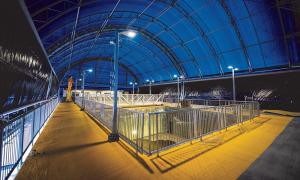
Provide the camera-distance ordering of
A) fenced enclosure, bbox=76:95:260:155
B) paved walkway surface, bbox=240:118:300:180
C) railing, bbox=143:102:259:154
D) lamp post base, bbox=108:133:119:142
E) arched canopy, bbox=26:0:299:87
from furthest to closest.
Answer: arched canopy, bbox=26:0:299:87
lamp post base, bbox=108:133:119:142
railing, bbox=143:102:259:154
fenced enclosure, bbox=76:95:260:155
paved walkway surface, bbox=240:118:300:180

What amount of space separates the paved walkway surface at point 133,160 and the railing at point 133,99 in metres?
12.1

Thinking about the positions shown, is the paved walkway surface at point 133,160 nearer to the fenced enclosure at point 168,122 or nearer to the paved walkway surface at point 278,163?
the paved walkway surface at point 278,163

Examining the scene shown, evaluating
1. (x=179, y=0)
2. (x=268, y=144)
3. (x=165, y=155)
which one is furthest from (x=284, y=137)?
(x=179, y=0)

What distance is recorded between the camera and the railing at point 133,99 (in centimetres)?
1755

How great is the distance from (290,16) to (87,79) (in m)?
48.9

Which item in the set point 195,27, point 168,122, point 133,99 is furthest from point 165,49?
point 168,122

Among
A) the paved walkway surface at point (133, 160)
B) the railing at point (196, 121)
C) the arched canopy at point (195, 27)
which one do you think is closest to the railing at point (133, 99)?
the arched canopy at point (195, 27)

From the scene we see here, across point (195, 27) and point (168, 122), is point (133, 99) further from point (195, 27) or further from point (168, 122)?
point (195, 27)

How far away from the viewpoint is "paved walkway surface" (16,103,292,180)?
319 centimetres

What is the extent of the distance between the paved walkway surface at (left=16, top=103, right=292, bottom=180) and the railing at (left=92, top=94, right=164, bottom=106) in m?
12.1

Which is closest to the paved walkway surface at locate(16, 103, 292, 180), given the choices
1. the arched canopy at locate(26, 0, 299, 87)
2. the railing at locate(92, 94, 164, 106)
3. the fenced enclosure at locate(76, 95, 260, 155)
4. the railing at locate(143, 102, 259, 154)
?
the fenced enclosure at locate(76, 95, 260, 155)

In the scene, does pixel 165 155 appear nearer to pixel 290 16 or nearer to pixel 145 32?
pixel 290 16

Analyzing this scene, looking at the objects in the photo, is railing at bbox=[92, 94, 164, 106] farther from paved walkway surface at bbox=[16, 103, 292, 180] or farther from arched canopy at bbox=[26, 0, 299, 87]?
paved walkway surface at bbox=[16, 103, 292, 180]

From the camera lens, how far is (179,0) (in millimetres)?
16500
